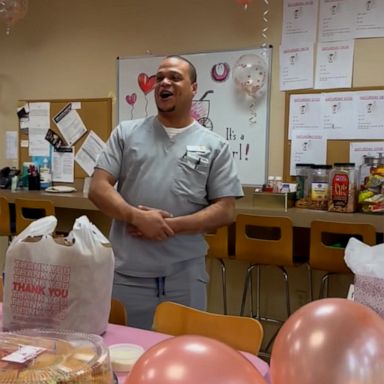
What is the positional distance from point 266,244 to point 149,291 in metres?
1.26

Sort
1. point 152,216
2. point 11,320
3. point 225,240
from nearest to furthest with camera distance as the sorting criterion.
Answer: point 11,320 → point 152,216 → point 225,240

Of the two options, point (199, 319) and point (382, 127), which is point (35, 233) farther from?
point (382, 127)

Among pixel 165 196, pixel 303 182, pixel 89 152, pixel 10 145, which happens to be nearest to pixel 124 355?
pixel 165 196

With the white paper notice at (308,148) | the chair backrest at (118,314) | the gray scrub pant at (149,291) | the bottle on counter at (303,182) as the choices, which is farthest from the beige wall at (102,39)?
the chair backrest at (118,314)

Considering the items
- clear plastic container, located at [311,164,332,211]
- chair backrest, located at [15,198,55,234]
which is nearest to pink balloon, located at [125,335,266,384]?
clear plastic container, located at [311,164,332,211]

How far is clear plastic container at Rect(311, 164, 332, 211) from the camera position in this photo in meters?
3.35

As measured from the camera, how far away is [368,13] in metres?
3.46

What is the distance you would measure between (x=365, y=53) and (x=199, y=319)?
8.32 ft

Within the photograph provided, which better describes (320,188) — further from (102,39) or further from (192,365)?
(192,365)

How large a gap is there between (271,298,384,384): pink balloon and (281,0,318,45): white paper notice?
116 inches

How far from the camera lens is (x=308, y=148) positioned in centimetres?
365

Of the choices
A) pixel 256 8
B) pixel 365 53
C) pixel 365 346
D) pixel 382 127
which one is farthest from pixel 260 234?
pixel 365 346

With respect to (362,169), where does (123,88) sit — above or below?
above

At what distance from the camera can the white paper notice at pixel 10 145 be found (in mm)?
4902
